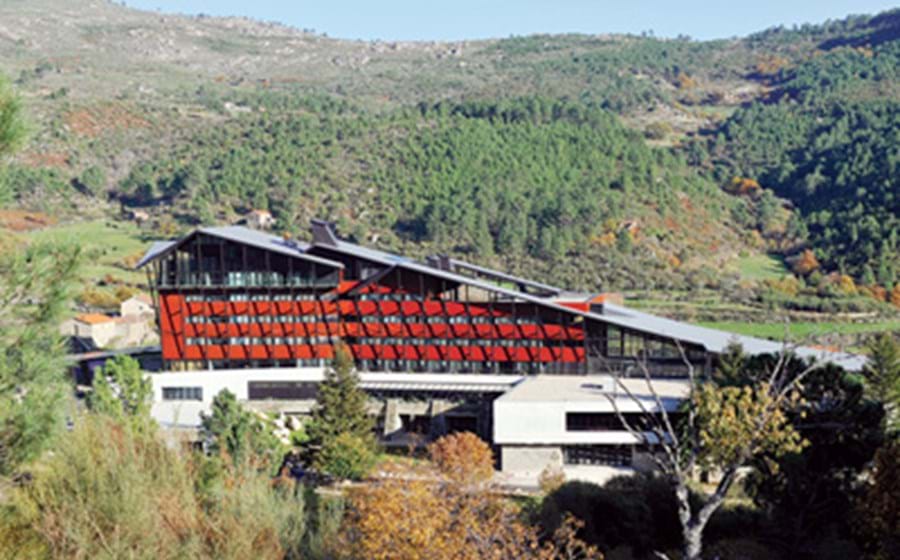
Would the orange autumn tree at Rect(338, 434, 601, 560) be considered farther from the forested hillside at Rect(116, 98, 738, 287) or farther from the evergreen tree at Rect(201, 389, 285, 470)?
the forested hillside at Rect(116, 98, 738, 287)

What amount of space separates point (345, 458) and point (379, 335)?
1054 cm

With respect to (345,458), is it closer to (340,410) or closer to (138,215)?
(340,410)

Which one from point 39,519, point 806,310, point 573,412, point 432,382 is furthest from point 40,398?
point 806,310

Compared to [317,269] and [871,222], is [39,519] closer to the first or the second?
[317,269]

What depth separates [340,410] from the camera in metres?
35.1

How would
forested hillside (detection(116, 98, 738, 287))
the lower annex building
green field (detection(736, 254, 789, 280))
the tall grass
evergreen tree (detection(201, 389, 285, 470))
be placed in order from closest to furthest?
the tall grass
evergreen tree (detection(201, 389, 285, 470))
the lower annex building
green field (detection(736, 254, 789, 280))
forested hillside (detection(116, 98, 738, 287))

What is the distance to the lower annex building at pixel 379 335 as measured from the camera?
39.6 m

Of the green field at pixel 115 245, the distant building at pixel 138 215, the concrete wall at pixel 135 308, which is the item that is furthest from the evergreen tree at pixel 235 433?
the distant building at pixel 138 215

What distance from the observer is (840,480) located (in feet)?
79.4

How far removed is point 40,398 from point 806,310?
74.9 metres

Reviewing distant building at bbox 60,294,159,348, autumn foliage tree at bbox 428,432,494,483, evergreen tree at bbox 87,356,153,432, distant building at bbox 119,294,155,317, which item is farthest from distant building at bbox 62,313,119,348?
autumn foliage tree at bbox 428,432,494,483

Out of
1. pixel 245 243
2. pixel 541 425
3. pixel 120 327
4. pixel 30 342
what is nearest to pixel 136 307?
pixel 120 327

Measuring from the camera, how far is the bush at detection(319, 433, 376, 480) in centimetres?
3244

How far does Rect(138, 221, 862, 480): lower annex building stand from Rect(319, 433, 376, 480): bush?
7096mm
